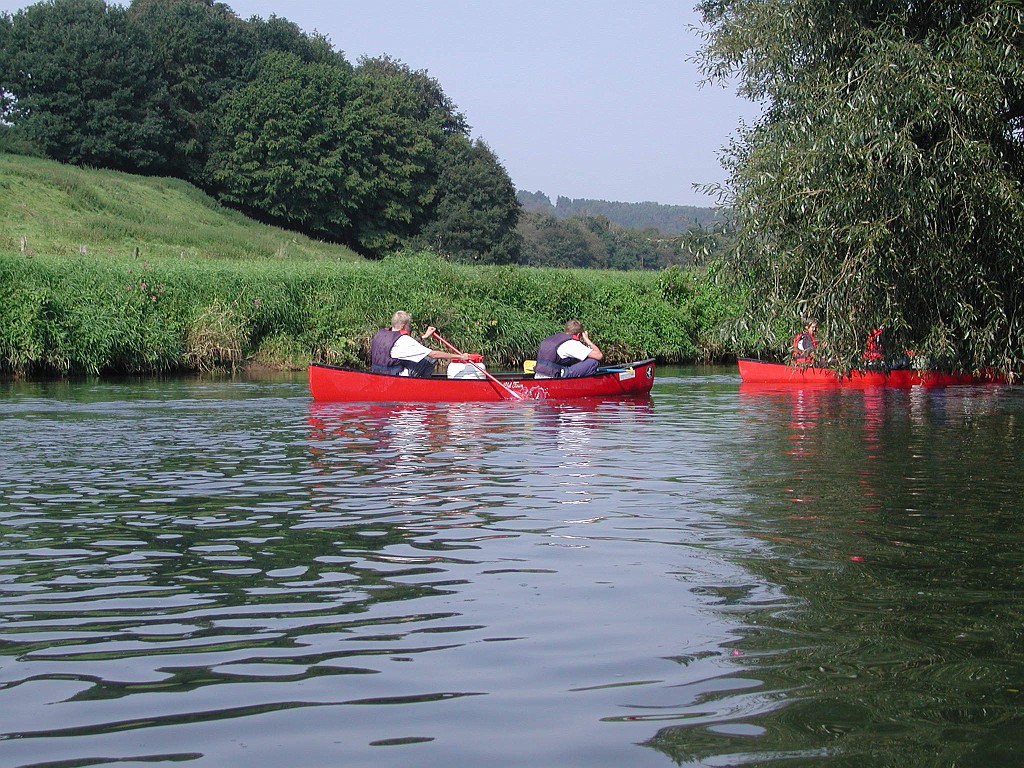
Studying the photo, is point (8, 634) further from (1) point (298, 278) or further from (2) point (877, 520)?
(1) point (298, 278)

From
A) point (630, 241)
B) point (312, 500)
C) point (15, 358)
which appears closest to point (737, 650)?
point (312, 500)

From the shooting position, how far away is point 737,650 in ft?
15.5

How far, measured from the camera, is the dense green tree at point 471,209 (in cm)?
6881

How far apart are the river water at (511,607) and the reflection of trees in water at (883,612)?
0.06 feet

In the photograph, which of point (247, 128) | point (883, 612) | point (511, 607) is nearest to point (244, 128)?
point (247, 128)

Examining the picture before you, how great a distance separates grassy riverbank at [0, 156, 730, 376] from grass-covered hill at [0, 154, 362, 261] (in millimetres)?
5063

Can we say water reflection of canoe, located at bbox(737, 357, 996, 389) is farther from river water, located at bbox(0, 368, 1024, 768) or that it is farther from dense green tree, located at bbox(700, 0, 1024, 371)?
river water, located at bbox(0, 368, 1024, 768)

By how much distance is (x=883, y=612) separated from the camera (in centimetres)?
534

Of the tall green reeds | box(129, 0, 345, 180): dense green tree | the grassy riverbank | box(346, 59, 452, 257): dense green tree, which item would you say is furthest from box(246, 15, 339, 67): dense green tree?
the tall green reeds

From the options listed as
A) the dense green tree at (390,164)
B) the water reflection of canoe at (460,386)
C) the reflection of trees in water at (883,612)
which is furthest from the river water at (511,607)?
the dense green tree at (390,164)

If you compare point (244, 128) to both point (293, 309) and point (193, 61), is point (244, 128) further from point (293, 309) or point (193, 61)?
point (293, 309)

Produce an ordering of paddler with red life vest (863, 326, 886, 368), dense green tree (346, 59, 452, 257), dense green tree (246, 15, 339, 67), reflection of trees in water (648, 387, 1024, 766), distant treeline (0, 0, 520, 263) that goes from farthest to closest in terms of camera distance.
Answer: dense green tree (246, 15, 339, 67) → dense green tree (346, 59, 452, 257) → distant treeline (0, 0, 520, 263) → paddler with red life vest (863, 326, 886, 368) → reflection of trees in water (648, 387, 1024, 766)

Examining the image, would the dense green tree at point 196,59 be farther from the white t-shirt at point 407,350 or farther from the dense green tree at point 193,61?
the white t-shirt at point 407,350

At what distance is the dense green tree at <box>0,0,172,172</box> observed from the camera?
6347cm
